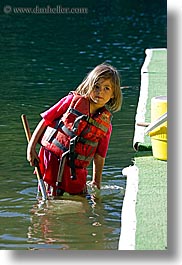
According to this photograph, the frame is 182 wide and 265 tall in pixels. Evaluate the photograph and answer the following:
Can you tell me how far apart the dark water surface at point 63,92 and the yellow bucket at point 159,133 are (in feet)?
1.12

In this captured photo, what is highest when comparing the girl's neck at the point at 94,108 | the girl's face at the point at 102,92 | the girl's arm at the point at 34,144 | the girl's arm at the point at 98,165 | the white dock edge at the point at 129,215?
the girl's face at the point at 102,92

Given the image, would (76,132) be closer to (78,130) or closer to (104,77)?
(78,130)

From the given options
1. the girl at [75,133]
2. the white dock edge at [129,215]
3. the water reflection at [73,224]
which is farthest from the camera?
the girl at [75,133]

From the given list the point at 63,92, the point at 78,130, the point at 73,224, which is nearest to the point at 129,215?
the point at 73,224

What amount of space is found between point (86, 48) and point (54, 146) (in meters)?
4.73

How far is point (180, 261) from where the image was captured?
307 centimetres

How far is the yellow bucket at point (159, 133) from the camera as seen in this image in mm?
3646

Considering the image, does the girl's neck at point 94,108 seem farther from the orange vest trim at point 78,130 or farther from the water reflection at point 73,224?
the water reflection at point 73,224

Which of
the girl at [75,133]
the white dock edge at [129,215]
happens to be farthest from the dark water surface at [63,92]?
the white dock edge at [129,215]

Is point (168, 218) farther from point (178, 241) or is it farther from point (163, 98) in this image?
point (163, 98)

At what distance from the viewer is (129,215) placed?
3293mm

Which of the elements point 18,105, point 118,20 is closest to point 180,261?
point 18,105

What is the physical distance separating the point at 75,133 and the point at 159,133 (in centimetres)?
37

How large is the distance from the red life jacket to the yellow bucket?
0.71ft
